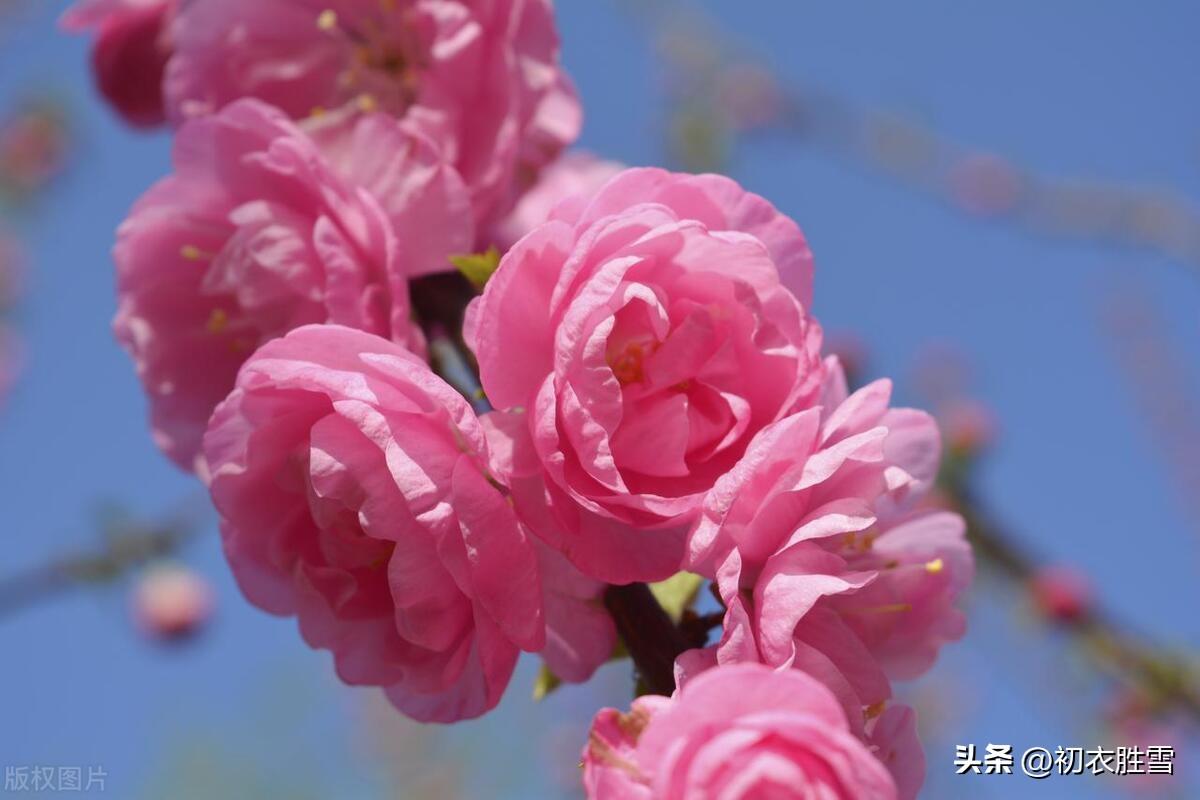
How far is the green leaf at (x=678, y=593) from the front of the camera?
738 mm

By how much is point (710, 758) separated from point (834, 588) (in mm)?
126

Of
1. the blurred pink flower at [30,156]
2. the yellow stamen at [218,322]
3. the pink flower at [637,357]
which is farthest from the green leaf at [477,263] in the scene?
the blurred pink flower at [30,156]

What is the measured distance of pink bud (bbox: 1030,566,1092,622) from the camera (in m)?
2.17

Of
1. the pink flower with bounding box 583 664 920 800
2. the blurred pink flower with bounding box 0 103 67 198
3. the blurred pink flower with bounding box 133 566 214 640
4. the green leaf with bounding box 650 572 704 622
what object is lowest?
the blurred pink flower with bounding box 133 566 214 640

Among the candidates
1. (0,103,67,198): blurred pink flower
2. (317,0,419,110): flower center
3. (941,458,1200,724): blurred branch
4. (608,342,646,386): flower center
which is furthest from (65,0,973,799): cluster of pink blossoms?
(0,103,67,198): blurred pink flower

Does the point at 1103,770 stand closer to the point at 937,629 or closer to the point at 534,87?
the point at 937,629

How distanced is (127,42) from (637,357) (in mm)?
765

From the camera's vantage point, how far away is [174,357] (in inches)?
34.6

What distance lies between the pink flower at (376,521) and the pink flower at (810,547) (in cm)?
12

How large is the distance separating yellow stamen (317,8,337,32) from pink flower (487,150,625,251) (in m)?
0.24

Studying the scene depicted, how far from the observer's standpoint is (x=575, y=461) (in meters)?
0.59

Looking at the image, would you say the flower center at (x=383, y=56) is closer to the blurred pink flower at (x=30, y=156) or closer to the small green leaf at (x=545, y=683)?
the small green leaf at (x=545, y=683)

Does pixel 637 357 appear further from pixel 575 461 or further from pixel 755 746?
pixel 755 746

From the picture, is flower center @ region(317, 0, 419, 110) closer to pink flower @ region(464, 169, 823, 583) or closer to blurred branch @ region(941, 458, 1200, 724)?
pink flower @ region(464, 169, 823, 583)
